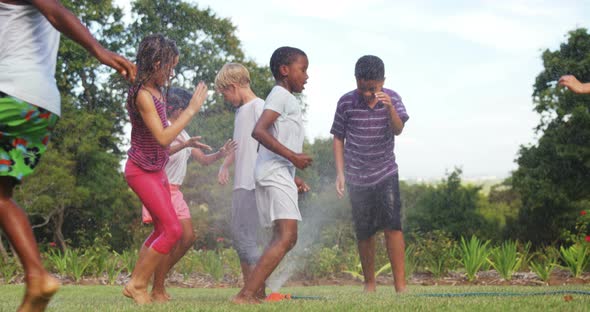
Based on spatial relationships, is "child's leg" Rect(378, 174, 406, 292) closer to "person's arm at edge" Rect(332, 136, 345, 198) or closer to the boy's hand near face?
"person's arm at edge" Rect(332, 136, 345, 198)

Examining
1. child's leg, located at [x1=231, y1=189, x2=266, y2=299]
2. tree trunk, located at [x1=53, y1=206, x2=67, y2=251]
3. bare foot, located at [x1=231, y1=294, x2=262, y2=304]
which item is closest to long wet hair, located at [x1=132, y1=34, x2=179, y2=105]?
child's leg, located at [x1=231, y1=189, x2=266, y2=299]

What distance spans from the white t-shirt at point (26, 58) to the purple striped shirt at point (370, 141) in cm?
356

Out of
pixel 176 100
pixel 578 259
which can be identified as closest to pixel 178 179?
pixel 176 100

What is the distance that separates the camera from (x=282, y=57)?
5.11 metres

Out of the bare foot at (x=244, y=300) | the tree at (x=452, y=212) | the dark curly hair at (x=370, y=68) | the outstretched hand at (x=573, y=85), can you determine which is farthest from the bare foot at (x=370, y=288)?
the tree at (x=452, y=212)

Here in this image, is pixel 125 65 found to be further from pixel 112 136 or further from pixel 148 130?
pixel 112 136

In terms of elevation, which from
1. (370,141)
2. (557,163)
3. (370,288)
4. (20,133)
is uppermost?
(557,163)

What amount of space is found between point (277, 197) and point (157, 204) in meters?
0.78

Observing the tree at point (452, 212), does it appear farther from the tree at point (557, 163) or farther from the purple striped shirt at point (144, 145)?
the purple striped shirt at point (144, 145)

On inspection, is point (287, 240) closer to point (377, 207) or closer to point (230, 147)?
Answer: point (230, 147)

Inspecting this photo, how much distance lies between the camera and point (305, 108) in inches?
1344

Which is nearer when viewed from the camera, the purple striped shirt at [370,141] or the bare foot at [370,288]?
the purple striped shirt at [370,141]

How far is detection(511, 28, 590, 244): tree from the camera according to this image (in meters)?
32.6

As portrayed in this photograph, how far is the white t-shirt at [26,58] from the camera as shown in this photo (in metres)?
3.08
